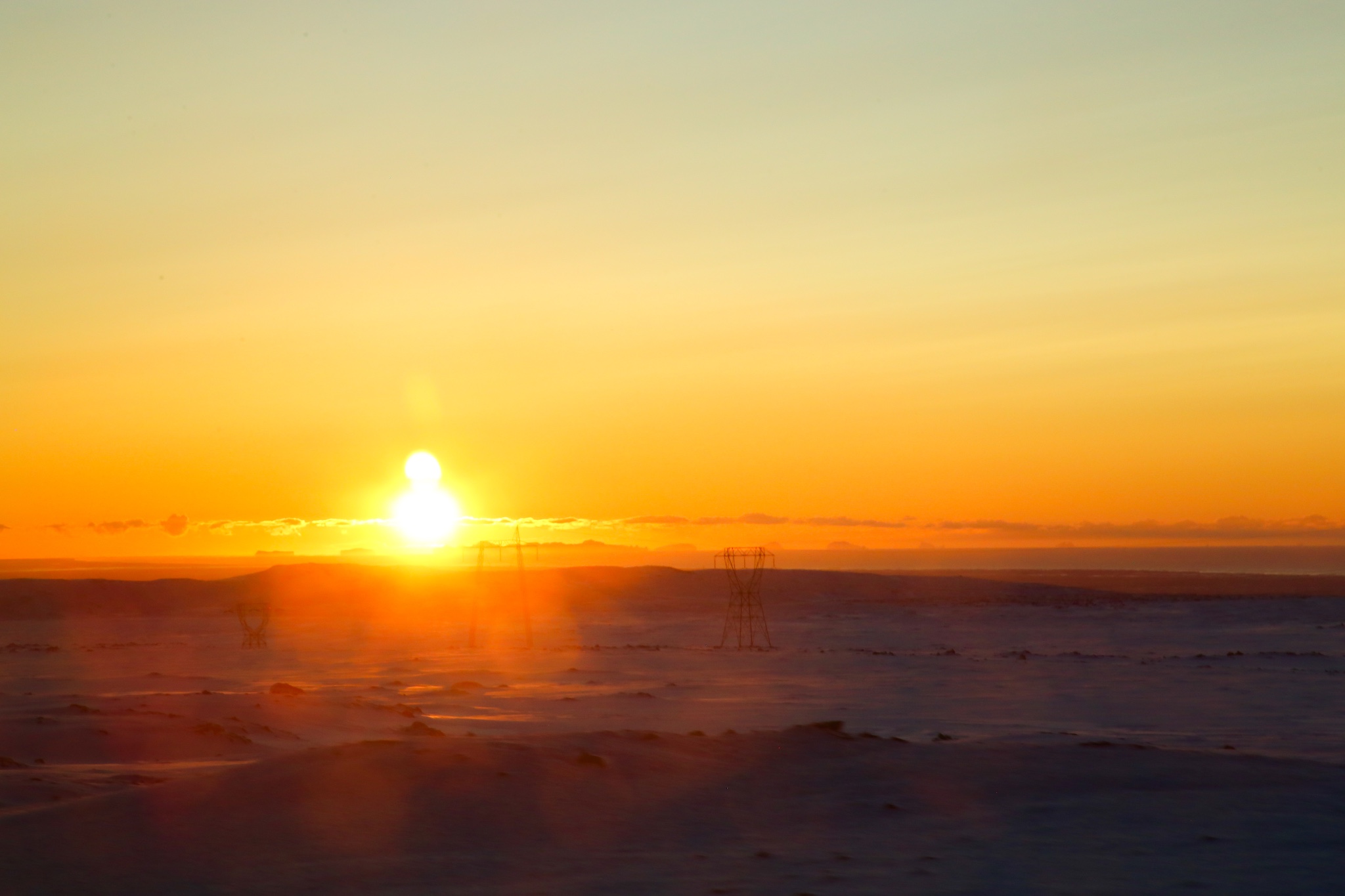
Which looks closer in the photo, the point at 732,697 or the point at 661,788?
the point at 661,788

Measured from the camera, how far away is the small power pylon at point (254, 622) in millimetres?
35000

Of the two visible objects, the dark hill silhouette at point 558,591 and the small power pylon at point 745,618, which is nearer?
the small power pylon at point 745,618

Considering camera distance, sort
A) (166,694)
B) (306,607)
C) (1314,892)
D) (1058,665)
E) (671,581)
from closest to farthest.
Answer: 1. (1314,892)
2. (166,694)
3. (1058,665)
4. (306,607)
5. (671,581)

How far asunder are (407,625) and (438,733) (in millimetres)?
32750

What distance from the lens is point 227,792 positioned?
9.18m

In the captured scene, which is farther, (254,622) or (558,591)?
(558,591)

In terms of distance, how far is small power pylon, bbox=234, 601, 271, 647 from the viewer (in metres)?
35.0

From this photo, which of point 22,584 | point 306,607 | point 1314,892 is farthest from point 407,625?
point 1314,892

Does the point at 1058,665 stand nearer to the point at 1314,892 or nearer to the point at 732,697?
the point at 732,697

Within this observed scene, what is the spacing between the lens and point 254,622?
149 ft

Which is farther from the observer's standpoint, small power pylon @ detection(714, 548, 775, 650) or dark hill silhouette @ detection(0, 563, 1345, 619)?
dark hill silhouette @ detection(0, 563, 1345, 619)

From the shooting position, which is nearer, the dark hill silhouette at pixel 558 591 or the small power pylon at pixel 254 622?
the small power pylon at pixel 254 622

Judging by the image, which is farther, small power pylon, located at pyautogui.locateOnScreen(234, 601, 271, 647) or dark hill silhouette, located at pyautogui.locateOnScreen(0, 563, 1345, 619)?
dark hill silhouette, located at pyautogui.locateOnScreen(0, 563, 1345, 619)

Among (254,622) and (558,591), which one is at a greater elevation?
(558,591)
